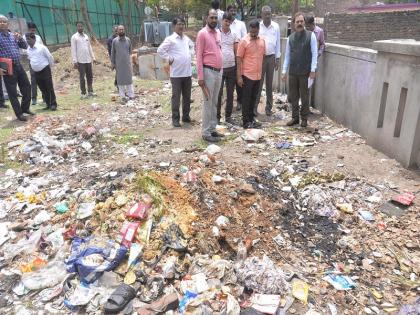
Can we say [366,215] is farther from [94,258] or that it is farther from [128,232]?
[94,258]

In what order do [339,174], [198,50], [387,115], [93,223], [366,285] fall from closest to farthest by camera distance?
1. [366,285]
2. [93,223]
3. [339,174]
4. [387,115]
5. [198,50]

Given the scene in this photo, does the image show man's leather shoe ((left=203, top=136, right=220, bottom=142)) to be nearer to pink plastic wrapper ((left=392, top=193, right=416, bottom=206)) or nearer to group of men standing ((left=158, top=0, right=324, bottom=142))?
group of men standing ((left=158, top=0, right=324, bottom=142))

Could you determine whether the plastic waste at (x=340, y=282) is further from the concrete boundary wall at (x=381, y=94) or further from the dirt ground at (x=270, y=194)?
the concrete boundary wall at (x=381, y=94)

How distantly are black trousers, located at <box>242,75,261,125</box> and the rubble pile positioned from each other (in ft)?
4.13

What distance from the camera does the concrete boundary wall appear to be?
14.1ft

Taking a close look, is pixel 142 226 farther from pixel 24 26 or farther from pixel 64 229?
pixel 24 26

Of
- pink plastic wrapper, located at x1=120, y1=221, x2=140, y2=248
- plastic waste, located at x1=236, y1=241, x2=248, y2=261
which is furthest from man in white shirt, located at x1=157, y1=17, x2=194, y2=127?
plastic waste, located at x1=236, y1=241, x2=248, y2=261

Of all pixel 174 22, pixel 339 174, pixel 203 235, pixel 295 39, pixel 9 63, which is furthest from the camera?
pixel 9 63

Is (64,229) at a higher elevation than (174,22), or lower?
lower

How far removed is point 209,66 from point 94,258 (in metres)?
3.30

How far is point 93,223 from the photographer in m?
3.51

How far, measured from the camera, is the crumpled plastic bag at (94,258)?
2967mm

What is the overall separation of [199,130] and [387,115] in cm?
291

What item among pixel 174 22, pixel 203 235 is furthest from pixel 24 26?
pixel 203 235
